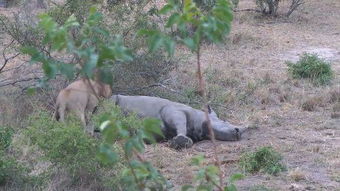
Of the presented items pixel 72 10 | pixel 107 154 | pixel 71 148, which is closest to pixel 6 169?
pixel 71 148

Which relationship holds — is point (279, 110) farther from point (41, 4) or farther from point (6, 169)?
point (6, 169)

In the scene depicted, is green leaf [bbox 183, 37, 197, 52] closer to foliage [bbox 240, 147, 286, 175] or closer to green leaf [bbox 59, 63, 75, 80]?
green leaf [bbox 59, 63, 75, 80]

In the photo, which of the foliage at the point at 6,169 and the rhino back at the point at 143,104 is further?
the rhino back at the point at 143,104

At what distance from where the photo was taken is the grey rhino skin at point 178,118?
904 centimetres

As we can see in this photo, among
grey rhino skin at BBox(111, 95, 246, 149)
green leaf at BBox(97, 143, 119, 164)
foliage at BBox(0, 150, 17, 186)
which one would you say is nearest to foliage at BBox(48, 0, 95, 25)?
grey rhino skin at BBox(111, 95, 246, 149)

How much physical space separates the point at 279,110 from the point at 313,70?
7.17ft

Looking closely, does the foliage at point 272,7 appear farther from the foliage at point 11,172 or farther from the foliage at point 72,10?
the foliage at point 11,172

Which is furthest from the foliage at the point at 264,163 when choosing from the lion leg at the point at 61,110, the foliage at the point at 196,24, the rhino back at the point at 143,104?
the foliage at the point at 196,24

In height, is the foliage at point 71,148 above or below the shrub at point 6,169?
above

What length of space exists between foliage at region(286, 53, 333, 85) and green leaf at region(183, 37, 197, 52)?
889 centimetres

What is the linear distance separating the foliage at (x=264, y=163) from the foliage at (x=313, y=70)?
4.99 meters

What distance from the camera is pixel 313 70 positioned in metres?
12.4

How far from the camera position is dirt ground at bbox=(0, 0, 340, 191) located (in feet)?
24.0

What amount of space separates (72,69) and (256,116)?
6.84 m
